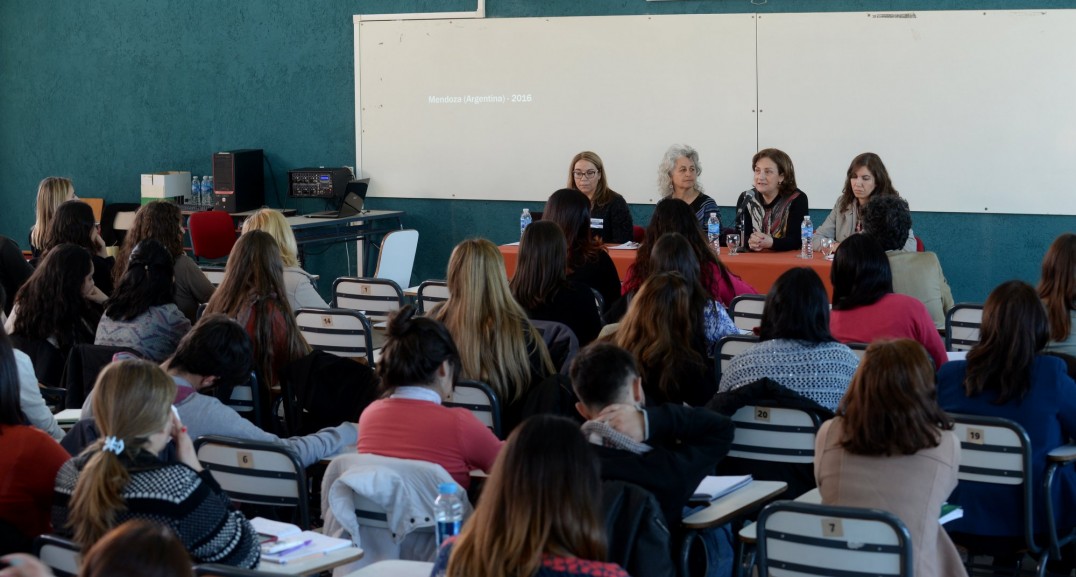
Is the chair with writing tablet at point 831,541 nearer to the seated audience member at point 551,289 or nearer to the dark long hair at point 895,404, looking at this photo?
the dark long hair at point 895,404

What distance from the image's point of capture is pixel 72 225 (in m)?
6.28

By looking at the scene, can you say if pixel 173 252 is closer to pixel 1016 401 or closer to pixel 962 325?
pixel 962 325

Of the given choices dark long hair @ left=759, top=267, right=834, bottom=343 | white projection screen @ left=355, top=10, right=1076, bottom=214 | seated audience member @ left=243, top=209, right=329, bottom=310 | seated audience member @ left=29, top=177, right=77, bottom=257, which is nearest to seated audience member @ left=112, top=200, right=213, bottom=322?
seated audience member @ left=243, top=209, right=329, bottom=310

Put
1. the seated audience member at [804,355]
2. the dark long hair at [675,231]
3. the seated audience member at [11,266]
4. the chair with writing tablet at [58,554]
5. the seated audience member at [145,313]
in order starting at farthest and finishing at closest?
the seated audience member at [11,266] < the dark long hair at [675,231] < the seated audience member at [145,313] < the seated audience member at [804,355] < the chair with writing tablet at [58,554]

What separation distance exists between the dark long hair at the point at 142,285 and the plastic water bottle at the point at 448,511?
2.59 meters

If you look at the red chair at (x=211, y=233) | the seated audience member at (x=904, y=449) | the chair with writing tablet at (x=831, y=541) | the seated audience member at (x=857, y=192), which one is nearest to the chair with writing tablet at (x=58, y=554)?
the chair with writing tablet at (x=831, y=541)

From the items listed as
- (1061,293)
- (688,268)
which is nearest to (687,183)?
(688,268)

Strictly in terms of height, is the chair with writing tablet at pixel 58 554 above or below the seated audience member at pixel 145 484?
below

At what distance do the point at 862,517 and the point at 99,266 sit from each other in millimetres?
4716

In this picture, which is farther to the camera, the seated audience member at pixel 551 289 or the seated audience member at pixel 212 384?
the seated audience member at pixel 551 289

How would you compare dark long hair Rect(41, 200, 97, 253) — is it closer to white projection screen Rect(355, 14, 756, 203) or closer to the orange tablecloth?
the orange tablecloth

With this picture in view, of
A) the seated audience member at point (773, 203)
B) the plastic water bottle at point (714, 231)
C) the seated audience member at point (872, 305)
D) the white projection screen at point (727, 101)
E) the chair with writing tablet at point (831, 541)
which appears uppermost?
the white projection screen at point (727, 101)

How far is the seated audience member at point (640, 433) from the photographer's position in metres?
2.90

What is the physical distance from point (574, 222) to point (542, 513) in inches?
163
